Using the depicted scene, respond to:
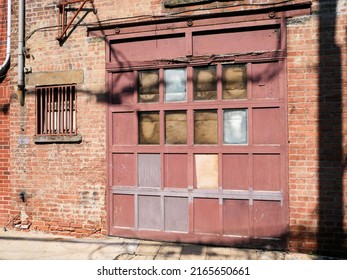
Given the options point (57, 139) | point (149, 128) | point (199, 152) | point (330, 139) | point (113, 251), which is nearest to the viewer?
point (330, 139)

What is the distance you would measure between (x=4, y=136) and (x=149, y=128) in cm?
316

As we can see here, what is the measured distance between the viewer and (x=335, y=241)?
4406 millimetres

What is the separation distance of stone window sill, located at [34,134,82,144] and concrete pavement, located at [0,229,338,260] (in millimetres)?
1849

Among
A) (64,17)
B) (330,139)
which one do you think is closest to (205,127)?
(330,139)

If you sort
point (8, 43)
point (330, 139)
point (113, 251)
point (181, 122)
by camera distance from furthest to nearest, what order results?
point (8, 43)
point (181, 122)
point (113, 251)
point (330, 139)

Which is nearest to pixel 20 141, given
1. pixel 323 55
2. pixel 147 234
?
pixel 147 234

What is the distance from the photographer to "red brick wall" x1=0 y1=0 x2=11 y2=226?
5828mm

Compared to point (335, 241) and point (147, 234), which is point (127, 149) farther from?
point (335, 241)

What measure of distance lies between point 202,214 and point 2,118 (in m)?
4.56

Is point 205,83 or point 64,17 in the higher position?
point 64,17

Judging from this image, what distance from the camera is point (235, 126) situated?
487 cm

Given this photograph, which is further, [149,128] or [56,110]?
[56,110]

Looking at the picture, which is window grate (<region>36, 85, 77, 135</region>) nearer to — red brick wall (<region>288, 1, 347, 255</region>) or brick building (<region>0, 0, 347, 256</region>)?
brick building (<region>0, 0, 347, 256</region>)

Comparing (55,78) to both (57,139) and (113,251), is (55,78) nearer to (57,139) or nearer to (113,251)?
(57,139)
